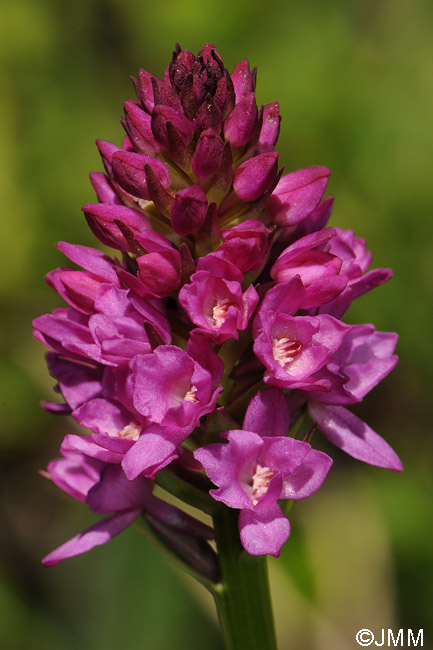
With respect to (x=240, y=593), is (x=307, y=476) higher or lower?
higher

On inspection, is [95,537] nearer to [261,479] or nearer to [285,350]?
[261,479]

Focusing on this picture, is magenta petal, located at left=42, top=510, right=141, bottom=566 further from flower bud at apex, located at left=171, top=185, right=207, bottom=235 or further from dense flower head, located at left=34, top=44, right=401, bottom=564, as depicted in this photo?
flower bud at apex, located at left=171, top=185, right=207, bottom=235

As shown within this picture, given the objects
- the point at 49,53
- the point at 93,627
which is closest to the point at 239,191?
the point at 93,627

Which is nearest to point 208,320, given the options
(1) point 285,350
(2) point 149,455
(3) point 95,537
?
(1) point 285,350

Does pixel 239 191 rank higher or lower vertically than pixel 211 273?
higher

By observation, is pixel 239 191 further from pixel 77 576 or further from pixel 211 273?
pixel 77 576

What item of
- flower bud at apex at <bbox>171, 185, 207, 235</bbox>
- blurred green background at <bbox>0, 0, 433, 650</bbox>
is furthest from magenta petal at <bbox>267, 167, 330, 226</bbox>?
blurred green background at <bbox>0, 0, 433, 650</bbox>

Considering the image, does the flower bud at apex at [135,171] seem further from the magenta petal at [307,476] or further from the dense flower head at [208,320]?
the magenta petal at [307,476]
